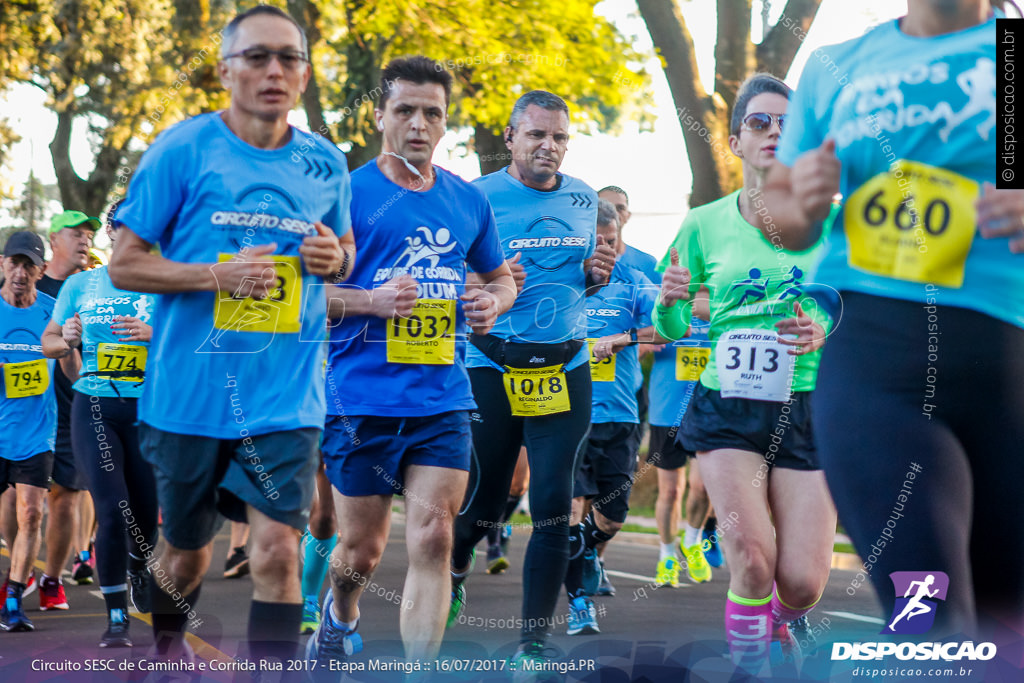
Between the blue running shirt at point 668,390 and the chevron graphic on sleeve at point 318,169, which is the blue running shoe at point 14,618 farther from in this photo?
the blue running shirt at point 668,390

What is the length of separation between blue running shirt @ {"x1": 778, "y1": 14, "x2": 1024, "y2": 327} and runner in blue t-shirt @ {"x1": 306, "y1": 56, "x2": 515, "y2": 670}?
2081 millimetres

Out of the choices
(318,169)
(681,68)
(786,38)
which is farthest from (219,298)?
(786,38)

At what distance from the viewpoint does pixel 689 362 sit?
7672 millimetres

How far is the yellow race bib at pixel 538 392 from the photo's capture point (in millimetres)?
5027

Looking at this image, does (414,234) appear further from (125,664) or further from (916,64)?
(916,64)

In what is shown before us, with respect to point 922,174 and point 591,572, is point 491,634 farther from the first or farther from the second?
point 922,174

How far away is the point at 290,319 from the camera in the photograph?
3.47m

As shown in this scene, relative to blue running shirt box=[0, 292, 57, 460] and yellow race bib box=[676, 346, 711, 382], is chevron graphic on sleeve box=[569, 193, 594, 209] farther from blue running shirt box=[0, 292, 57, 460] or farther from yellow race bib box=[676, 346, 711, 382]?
blue running shirt box=[0, 292, 57, 460]

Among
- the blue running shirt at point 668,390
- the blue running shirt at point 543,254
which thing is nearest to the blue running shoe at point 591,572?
the blue running shirt at point 668,390

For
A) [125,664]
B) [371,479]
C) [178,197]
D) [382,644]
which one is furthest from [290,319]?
[382,644]

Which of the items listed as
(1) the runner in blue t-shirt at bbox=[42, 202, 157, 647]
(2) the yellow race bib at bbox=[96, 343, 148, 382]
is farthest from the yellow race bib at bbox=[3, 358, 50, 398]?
(2) the yellow race bib at bbox=[96, 343, 148, 382]

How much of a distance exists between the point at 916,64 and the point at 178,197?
6.71ft

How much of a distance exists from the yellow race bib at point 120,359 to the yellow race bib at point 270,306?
2.68 m

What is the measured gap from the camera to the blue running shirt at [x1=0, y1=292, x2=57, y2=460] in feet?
22.7
